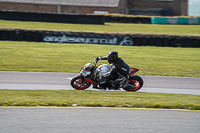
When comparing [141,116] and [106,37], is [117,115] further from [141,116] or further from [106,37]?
[106,37]

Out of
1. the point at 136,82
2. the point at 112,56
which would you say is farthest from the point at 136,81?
the point at 112,56

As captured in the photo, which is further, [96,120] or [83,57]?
[83,57]

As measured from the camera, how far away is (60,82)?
37.6ft

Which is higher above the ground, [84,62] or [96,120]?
[84,62]

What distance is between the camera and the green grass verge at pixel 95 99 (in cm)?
789

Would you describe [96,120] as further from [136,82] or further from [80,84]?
[136,82]

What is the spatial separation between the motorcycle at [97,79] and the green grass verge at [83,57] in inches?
163

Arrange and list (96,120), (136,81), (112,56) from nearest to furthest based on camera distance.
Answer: (96,120) < (112,56) < (136,81)

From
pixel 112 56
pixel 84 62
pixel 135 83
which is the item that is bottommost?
pixel 135 83

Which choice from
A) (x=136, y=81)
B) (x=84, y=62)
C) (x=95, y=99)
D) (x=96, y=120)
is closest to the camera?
(x=96, y=120)

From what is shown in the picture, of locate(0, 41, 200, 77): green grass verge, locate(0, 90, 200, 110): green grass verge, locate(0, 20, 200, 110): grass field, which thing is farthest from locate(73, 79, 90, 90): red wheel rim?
locate(0, 41, 200, 77): green grass verge

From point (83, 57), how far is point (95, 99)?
31.7 feet

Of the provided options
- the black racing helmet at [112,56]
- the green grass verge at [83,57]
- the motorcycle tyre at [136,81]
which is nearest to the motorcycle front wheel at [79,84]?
the black racing helmet at [112,56]

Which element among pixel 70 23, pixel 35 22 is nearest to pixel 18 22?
pixel 35 22
